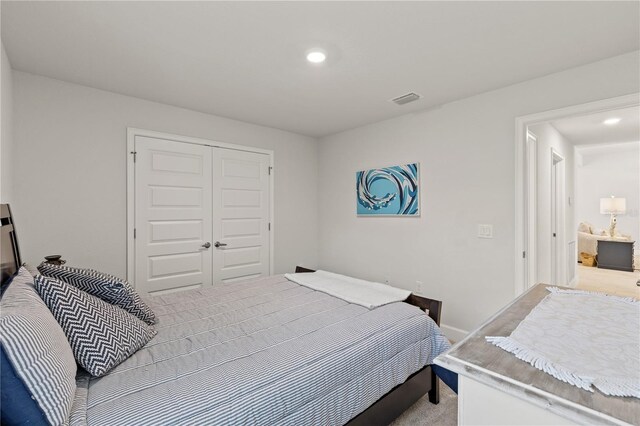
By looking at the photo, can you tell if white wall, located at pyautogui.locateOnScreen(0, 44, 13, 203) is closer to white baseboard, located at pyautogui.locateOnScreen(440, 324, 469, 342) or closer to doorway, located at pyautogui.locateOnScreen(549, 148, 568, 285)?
white baseboard, located at pyautogui.locateOnScreen(440, 324, 469, 342)

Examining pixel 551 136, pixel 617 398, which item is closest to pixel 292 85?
pixel 617 398

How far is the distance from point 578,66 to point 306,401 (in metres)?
3.05

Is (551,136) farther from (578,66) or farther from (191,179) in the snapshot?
(191,179)

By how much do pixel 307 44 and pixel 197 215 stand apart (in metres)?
2.23

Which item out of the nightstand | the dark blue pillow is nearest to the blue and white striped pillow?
the dark blue pillow

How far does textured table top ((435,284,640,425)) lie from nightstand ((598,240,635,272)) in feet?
23.2

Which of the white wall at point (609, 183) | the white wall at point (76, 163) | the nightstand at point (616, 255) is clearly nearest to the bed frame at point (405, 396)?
the white wall at point (76, 163)

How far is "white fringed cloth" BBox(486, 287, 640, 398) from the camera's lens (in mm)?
830

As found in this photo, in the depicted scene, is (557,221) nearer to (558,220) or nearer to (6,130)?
(558,220)

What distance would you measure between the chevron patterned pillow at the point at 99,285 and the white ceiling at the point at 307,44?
1.45 m

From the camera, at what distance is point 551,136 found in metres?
3.96

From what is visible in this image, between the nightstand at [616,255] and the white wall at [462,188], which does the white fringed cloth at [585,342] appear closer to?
the white wall at [462,188]

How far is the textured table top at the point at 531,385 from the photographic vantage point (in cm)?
71

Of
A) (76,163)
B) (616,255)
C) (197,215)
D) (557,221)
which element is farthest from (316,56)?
(616,255)
